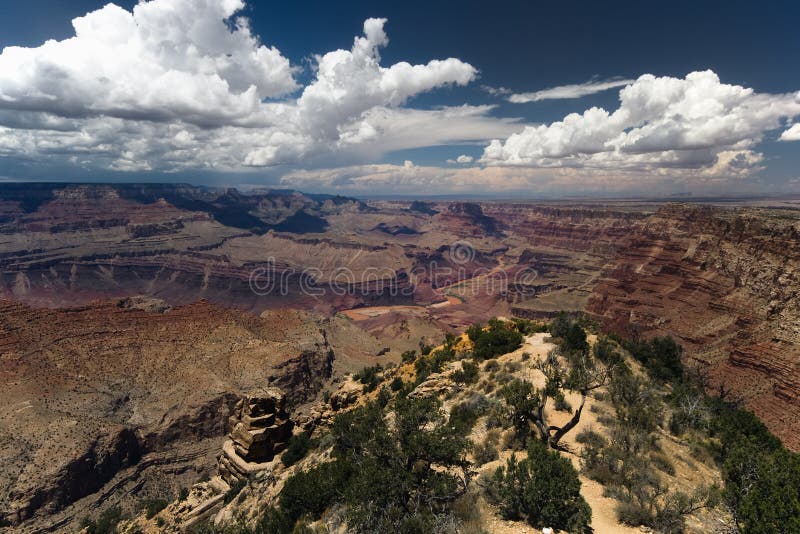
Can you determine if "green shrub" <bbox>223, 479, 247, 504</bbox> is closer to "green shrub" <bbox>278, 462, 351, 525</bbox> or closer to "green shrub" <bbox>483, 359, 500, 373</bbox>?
"green shrub" <bbox>278, 462, 351, 525</bbox>

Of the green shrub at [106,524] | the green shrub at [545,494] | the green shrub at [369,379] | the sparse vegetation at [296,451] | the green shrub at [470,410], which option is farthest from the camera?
the green shrub at [369,379]

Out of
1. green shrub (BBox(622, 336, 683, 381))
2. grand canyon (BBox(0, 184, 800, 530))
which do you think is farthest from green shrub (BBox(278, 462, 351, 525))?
grand canyon (BBox(0, 184, 800, 530))

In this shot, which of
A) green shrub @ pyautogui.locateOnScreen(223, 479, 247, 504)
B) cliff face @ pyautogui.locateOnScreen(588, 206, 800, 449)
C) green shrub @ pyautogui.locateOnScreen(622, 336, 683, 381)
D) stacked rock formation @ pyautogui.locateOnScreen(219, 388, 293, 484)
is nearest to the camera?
green shrub @ pyautogui.locateOnScreen(223, 479, 247, 504)

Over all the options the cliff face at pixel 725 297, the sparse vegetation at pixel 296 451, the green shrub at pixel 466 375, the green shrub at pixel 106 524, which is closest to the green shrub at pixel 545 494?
the green shrub at pixel 466 375

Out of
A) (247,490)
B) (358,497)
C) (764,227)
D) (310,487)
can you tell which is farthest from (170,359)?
(764,227)

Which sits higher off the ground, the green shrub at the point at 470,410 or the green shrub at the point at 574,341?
the green shrub at the point at 574,341

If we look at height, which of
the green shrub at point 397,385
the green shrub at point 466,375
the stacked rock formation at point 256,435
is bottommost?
the stacked rock formation at point 256,435

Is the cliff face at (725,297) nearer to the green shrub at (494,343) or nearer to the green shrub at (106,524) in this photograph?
the green shrub at (494,343)
